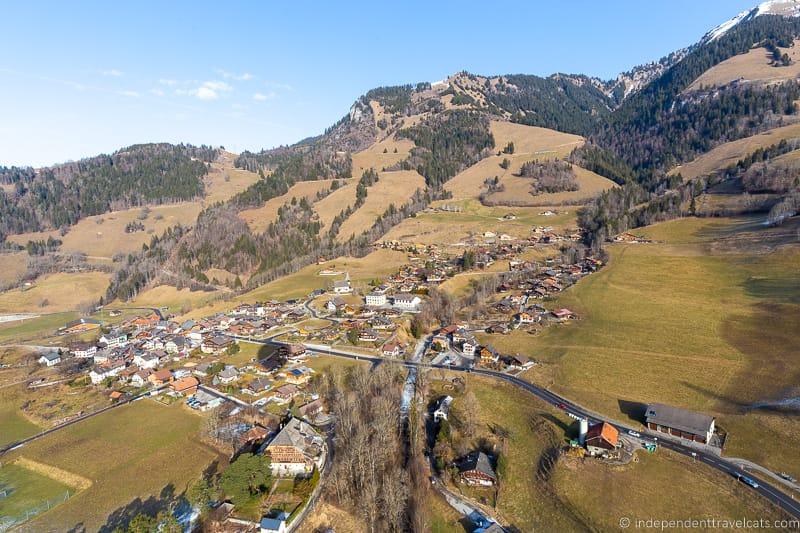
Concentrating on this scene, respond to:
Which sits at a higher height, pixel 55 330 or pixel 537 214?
pixel 537 214

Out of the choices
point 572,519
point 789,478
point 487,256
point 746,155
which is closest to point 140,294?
point 487,256

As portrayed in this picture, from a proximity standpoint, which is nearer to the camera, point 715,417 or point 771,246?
point 715,417

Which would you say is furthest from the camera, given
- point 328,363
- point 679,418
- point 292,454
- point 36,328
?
point 36,328

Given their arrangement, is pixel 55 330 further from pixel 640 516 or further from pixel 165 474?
pixel 640 516

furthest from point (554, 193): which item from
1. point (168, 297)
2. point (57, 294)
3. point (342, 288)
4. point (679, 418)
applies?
point (57, 294)

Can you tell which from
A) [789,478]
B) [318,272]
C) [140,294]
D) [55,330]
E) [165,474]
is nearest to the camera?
[789,478]

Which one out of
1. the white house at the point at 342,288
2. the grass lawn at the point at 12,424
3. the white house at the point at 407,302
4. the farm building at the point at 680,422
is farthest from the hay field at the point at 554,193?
the grass lawn at the point at 12,424

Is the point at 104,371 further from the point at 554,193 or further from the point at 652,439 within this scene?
the point at 554,193

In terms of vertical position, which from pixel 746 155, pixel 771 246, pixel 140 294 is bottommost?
pixel 140 294

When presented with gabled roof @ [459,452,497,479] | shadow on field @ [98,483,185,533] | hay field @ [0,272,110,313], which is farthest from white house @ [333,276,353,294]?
hay field @ [0,272,110,313]
